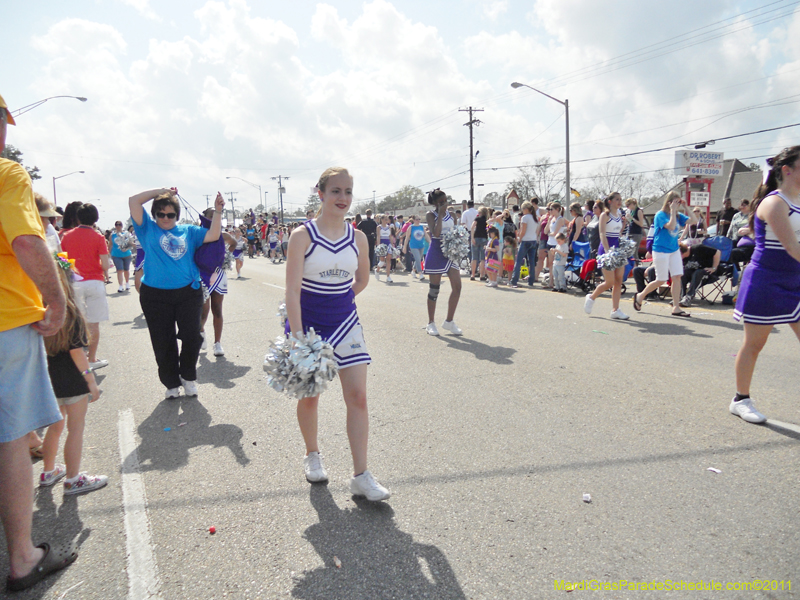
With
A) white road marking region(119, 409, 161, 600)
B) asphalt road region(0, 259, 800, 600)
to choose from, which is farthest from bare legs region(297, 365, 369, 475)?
white road marking region(119, 409, 161, 600)

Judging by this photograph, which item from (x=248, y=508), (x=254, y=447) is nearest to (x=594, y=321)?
(x=254, y=447)

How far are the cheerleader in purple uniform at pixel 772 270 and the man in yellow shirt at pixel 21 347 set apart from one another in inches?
185

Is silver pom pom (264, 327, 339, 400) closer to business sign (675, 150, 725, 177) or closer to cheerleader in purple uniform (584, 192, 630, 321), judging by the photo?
cheerleader in purple uniform (584, 192, 630, 321)

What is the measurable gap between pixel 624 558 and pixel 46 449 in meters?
3.54

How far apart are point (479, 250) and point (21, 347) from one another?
1394 centimetres

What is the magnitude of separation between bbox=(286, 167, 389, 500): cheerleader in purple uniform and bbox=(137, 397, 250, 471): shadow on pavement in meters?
1.13

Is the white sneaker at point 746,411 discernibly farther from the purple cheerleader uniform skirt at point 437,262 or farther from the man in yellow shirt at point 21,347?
the man in yellow shirt at point 21,347

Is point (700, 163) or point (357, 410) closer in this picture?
point (357, 410)

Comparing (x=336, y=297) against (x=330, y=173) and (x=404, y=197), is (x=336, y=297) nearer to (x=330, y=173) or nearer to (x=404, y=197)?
(x=330, y=173)

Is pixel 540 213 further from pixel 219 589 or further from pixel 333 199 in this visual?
pixel 219 589

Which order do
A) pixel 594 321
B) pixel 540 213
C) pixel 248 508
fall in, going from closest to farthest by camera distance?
1. pixel 248 508
2. pixel 594 321
3. pixel 540 213

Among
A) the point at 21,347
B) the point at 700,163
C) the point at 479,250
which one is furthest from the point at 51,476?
the point at 700,163

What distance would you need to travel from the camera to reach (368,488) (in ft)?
10.5

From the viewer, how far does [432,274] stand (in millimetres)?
8055
